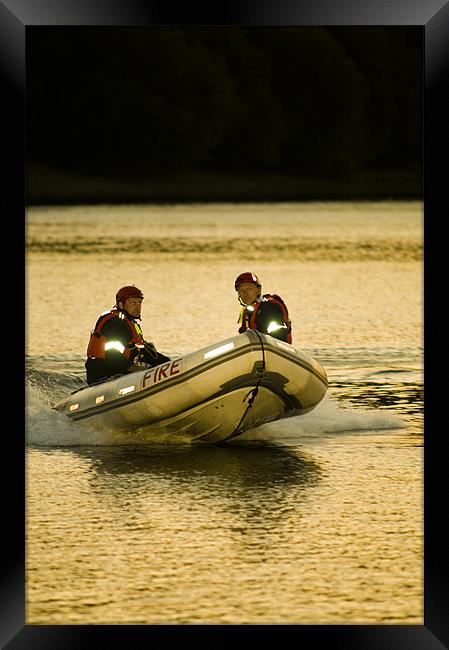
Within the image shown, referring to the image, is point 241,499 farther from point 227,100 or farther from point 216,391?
point 227,100

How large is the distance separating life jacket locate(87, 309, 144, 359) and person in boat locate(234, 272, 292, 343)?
673mm

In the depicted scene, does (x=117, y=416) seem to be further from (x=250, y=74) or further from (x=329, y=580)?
(x=250, y=74)

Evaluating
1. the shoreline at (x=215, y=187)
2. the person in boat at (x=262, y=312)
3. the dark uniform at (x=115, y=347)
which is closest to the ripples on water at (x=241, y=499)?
the dark uniform at (x=115, y=347)

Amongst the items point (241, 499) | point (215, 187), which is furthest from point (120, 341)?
point (215, 187)

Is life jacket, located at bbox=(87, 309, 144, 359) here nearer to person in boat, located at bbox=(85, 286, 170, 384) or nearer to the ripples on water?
person in boat, located at bbox=(85, 286, 170, 384)

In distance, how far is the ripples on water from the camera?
5969 millimetres

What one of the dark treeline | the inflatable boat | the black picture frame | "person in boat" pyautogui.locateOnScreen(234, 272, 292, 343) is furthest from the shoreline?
the black picture frame

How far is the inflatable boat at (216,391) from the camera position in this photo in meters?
8.05

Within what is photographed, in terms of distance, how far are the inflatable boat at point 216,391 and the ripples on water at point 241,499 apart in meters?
0.19

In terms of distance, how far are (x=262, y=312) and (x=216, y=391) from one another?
812 mm
